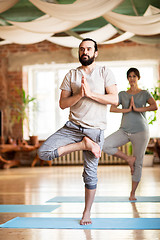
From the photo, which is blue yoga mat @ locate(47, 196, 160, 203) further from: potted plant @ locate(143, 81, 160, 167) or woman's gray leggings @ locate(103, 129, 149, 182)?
potted plant @ locate(143, 81, 160, 167)

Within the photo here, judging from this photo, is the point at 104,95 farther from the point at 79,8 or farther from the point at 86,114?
the point at 79,8

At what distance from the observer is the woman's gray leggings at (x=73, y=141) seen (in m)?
3.01

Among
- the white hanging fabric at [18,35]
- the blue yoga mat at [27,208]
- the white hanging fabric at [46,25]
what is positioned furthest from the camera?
the white hanging fabric at [18,35]

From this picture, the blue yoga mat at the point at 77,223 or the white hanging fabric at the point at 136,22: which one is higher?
the white hanging fabric at the point at 136,22

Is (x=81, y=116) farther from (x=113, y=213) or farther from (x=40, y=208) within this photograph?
(x=40, y=208)

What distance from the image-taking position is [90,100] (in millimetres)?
3018

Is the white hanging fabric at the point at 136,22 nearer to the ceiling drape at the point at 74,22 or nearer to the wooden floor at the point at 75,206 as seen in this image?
the ceiling drape at the point at 74,22

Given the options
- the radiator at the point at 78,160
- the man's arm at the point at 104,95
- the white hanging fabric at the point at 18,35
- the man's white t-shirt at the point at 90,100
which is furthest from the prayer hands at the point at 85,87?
the radiator at the point at 78,160

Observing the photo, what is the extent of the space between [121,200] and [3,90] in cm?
657

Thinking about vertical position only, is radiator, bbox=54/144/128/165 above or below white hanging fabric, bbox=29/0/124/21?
below

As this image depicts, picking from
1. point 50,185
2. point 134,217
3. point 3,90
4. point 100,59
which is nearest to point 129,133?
point 134,217

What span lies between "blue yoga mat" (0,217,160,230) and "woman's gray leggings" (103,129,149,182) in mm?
1062

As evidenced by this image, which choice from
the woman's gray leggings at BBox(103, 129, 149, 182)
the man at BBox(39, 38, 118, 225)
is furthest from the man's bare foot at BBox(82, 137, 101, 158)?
the woman's gray leggings at BBox(103, 129, 149, 182)

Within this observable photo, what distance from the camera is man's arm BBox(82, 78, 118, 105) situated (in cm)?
285
